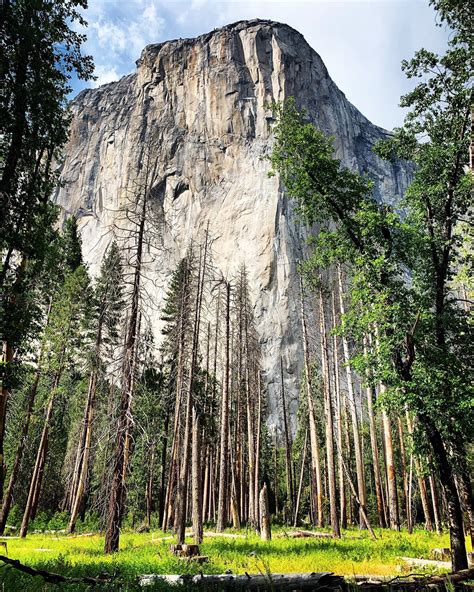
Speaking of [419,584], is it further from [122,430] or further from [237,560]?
[122,430]

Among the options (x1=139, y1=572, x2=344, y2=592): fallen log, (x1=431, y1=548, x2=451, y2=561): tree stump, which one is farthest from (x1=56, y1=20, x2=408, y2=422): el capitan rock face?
(x1=139, y1=572, x2=344, y2=592): fallen log

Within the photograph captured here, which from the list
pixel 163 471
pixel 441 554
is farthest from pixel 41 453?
pixel 441 554

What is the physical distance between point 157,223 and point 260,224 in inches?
2198

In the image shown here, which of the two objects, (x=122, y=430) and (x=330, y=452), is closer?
(x=122, y=430)

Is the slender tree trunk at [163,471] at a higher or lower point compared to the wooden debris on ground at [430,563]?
higher

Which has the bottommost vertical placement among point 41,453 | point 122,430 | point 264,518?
point 264,518

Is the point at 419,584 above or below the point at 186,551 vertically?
above

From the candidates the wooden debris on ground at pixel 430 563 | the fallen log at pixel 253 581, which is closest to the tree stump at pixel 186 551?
the fallen log at pixel 253 581

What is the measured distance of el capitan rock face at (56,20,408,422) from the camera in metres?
68.4

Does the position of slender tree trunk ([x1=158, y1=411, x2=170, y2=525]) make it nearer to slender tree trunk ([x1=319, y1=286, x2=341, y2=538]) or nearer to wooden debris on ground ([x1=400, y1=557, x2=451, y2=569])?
slender tree trunk ([x1=319, y1=286, x2=341, y2=538])

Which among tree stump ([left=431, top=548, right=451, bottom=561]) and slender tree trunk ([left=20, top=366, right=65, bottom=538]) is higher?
slender tree trunk ([left=20, top=366, right=65, bottom=538])

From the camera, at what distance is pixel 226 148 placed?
81.2 metres

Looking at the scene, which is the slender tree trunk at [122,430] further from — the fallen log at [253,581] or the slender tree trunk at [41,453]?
the slender tree trunk at [41,453]

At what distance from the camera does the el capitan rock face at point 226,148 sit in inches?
2692
